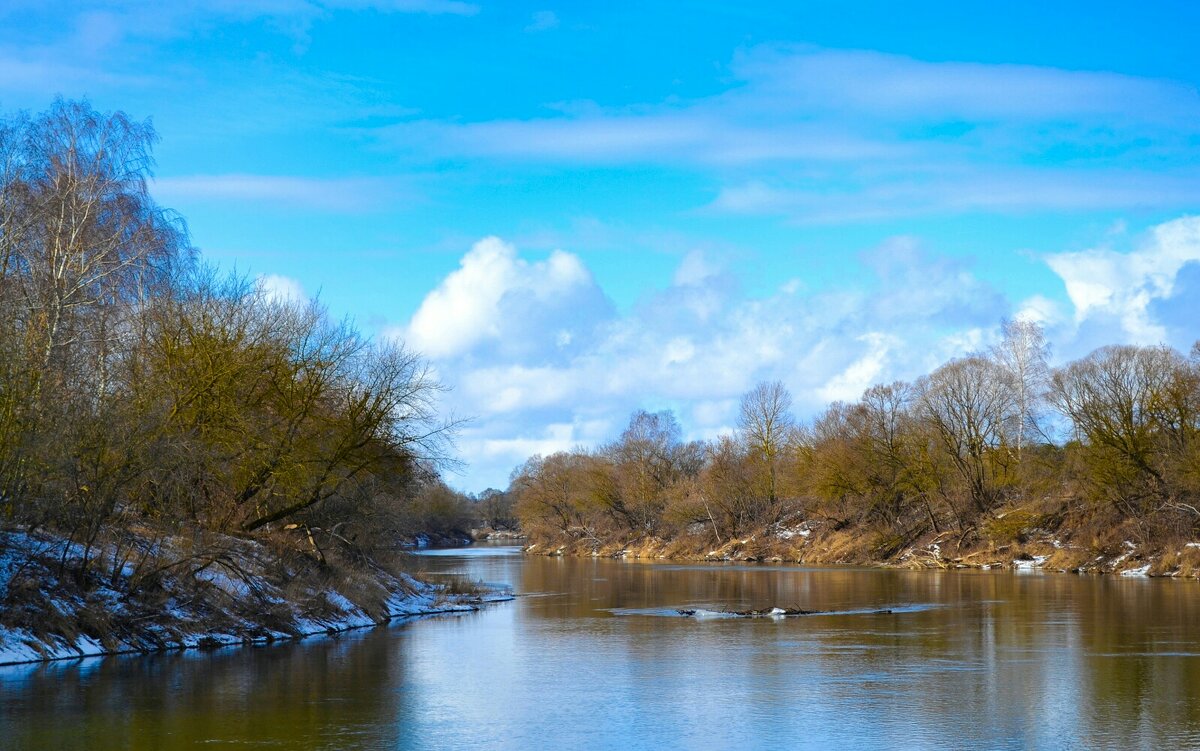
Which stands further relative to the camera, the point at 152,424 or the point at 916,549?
the point at 916,549

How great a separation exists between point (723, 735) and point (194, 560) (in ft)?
47.7

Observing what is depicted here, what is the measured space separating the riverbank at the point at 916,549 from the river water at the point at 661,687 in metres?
21.5

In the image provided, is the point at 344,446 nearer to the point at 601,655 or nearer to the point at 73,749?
the point at 601,655

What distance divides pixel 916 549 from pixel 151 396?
52.0m

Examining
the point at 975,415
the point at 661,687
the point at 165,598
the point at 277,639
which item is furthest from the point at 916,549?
the point at 661,687

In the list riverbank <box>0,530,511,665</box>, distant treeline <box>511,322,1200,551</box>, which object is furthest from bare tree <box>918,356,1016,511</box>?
riverbank <box>0,530,511,665</box>

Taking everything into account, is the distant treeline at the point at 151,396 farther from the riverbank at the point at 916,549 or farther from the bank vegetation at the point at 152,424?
the riverbank at the point at 916,549

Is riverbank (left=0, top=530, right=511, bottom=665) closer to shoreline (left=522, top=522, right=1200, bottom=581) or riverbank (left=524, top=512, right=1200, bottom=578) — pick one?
shoreline (left=522, top=522, right=1200, bottom=581)

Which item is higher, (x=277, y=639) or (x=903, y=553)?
(x=903, y=553)

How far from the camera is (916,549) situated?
67.7 m

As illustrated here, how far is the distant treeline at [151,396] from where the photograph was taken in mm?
21469

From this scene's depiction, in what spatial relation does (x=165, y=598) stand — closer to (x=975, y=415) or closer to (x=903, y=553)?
(x=903, y=553)

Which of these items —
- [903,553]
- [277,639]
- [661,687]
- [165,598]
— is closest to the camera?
[661,687]

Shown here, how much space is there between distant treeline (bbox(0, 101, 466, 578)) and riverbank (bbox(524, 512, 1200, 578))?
1362 inches
